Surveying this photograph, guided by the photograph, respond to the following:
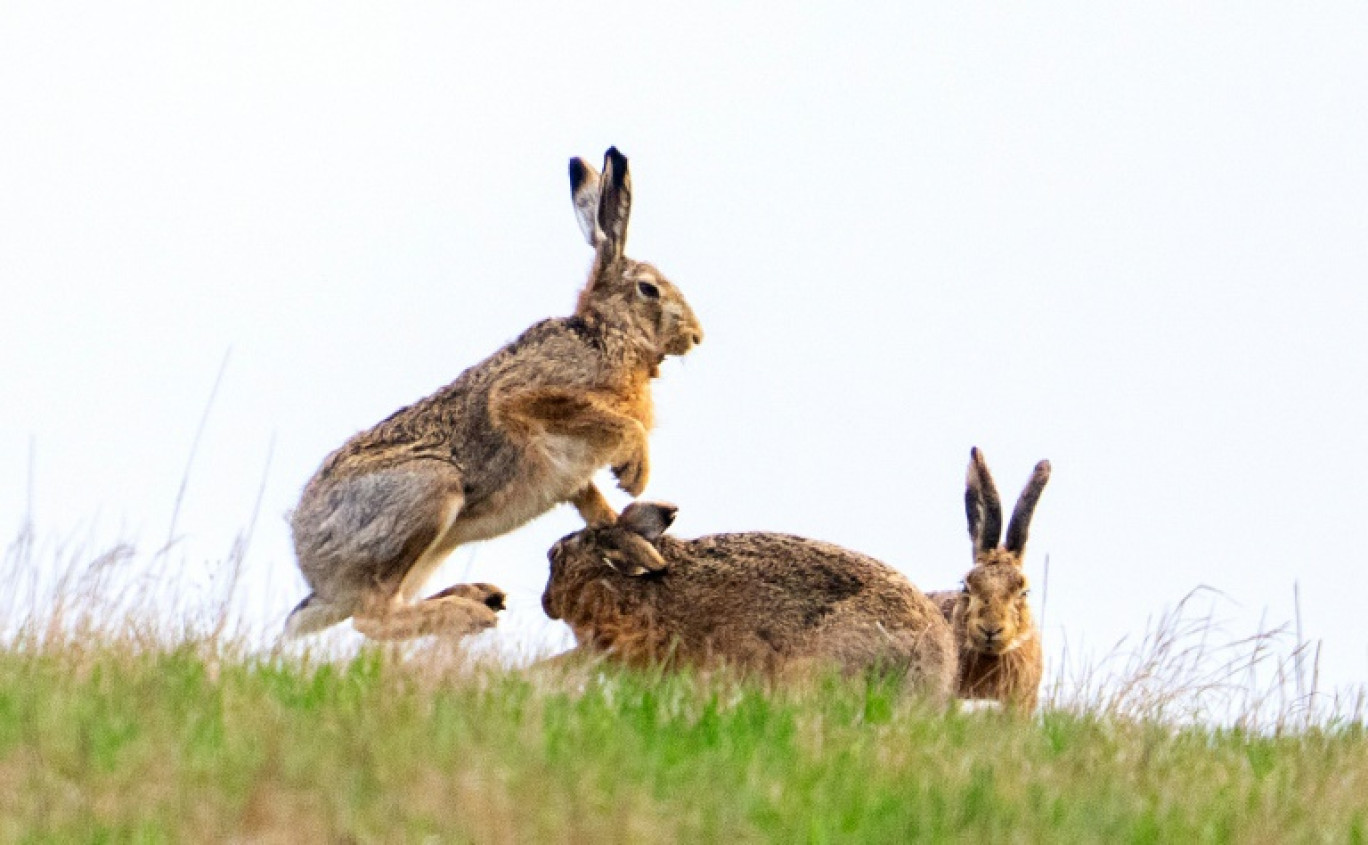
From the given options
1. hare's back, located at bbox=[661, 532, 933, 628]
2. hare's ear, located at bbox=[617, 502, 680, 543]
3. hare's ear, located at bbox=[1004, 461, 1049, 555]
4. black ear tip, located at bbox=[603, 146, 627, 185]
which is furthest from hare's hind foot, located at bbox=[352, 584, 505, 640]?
hare's ear, located at bbox=[1004, 461, 1049, 555]

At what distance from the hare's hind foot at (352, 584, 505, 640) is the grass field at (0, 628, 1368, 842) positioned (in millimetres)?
1648

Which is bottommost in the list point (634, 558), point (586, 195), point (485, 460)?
point (634, 558)

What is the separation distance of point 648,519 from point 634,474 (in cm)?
41

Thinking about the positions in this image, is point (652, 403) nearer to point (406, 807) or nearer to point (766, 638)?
point (766, 638)

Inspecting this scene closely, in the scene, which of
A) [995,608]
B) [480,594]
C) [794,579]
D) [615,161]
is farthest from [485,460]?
[995,608]

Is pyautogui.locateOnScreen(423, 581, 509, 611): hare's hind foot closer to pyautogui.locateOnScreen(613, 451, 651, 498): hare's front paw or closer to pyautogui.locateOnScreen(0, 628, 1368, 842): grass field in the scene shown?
pyautogui.locateOnScreen(613, 451, 651, 498): hare's front paw

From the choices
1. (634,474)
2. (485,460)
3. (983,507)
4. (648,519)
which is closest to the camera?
(648,519)

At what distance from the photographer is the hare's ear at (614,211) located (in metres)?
9.75

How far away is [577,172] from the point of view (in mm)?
9969

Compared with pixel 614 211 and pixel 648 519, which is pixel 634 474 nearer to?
pixel 648 519

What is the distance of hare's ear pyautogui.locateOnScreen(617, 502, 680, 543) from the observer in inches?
346

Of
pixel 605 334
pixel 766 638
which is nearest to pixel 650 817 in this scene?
pixel 766 638

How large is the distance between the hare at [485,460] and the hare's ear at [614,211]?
0.01 m

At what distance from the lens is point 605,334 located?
9609 millimetres
